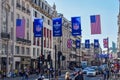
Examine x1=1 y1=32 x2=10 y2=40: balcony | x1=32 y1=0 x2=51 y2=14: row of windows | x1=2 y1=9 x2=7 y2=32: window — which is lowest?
x1=1 y1=32 x2=10 y2=40: balcony

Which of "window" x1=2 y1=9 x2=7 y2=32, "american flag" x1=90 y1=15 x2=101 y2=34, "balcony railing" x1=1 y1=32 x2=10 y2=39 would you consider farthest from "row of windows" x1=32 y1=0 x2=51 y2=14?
"american flag" x1=90 y1=15 x2=101 y2=34

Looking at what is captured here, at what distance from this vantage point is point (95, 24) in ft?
127

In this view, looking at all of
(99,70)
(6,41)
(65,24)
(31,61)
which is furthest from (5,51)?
(65,24)

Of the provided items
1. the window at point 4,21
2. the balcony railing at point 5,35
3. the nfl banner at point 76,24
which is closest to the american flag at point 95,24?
the nfl banner at point 76,24

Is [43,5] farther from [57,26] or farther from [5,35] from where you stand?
[57,26]

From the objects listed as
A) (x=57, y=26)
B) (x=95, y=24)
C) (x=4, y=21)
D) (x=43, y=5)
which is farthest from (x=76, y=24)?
(x=43, y=5)

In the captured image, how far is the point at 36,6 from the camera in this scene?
85750mm

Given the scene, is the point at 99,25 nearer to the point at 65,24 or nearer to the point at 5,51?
the point at 5,51

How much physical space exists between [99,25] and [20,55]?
3654 cm

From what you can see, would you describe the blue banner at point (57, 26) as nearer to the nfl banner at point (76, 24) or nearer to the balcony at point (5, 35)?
the nfl banner at point (76, 24)

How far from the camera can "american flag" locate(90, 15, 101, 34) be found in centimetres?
3834

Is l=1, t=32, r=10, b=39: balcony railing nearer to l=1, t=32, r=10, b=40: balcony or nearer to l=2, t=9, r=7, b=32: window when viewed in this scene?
l=1, t=32, r=10, b=40: balcony

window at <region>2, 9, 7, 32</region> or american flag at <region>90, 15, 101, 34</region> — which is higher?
window at <region>2, 9, 7, 32</region>

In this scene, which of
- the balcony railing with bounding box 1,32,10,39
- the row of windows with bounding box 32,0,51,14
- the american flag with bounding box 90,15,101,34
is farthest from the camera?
the row of windows with bounding box 32,0,51,14
